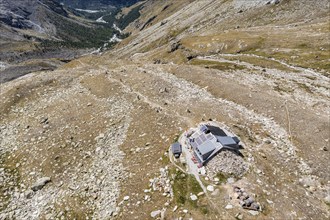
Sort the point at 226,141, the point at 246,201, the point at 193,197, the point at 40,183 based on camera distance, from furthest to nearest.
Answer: the point at 40,183
the point at 226,141
the point at 193,197
the point at 246,201

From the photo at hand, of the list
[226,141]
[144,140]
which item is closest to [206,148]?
[226,141]

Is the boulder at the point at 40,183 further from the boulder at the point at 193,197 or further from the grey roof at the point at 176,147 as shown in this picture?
the boulder at the point at 193,197

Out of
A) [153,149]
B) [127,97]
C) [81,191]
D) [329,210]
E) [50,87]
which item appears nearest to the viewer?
[329,210]

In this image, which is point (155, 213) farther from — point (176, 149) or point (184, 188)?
point (176, 149)

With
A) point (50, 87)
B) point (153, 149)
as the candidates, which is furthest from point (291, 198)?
point (50, 87)

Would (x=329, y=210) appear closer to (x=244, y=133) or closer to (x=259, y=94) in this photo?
(x=244, y=133)
